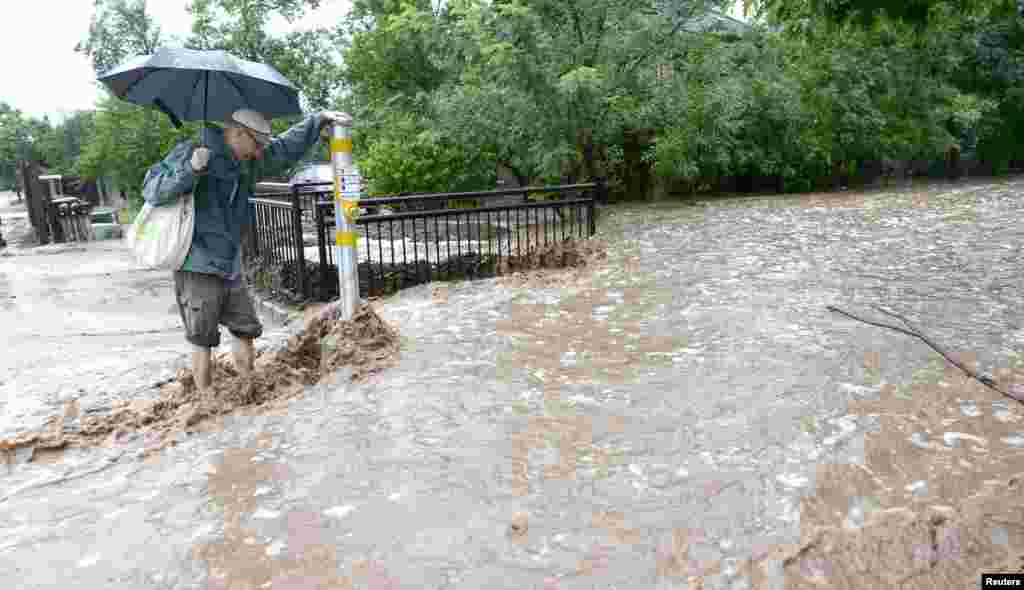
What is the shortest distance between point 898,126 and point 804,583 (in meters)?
17.9

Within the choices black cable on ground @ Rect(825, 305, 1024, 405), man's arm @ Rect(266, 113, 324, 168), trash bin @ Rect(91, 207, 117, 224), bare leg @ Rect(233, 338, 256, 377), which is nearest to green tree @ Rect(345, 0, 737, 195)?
black cable on ground @ Rect(825, 305, 1024, 405)

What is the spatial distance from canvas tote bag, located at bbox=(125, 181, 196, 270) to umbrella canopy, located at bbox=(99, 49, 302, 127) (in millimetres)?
532

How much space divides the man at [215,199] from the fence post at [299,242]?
2.60 meters

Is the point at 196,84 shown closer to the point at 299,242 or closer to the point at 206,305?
the point at 206,305

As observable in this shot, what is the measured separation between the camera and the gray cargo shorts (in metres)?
4.60

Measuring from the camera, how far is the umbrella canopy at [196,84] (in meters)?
4.36

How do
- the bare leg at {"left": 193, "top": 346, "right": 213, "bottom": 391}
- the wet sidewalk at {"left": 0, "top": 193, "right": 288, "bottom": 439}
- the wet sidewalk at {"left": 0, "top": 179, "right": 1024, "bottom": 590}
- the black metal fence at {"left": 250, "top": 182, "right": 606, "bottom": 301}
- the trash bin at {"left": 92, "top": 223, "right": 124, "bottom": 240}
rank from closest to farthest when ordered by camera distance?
the wet sidewalk at {"left": 0, "top": 179, "right": 1024, "bottom": 590} < the bare leg at {"left": 193, "top": 346, "right": 213, "bottom": 391} < the wet sidewalk at {"left": 0, "top": 193, "right": 288, "bottom": 439} < the black metal fence at {"left": 250, "top": 182, "right": 606, "bottom": 301} < the trash bin at {"left": 92, "top": 223, "right": 124, "bottom": 240}

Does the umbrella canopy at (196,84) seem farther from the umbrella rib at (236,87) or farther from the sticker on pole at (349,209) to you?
the sticker on pole at (349,209)

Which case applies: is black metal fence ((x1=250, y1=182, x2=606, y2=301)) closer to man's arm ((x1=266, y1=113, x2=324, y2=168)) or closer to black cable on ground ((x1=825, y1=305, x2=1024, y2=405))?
man's arm ((x1=266, y1=113, x2=324, y2=168))

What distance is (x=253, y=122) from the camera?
14.7ft

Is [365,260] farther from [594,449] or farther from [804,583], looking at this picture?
[804,583]

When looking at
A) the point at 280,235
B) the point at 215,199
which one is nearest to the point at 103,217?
the point at 280,235

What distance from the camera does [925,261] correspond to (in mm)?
8000

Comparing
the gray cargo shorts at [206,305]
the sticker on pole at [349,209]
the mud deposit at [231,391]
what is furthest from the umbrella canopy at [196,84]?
the mud deposit at [231,391]
